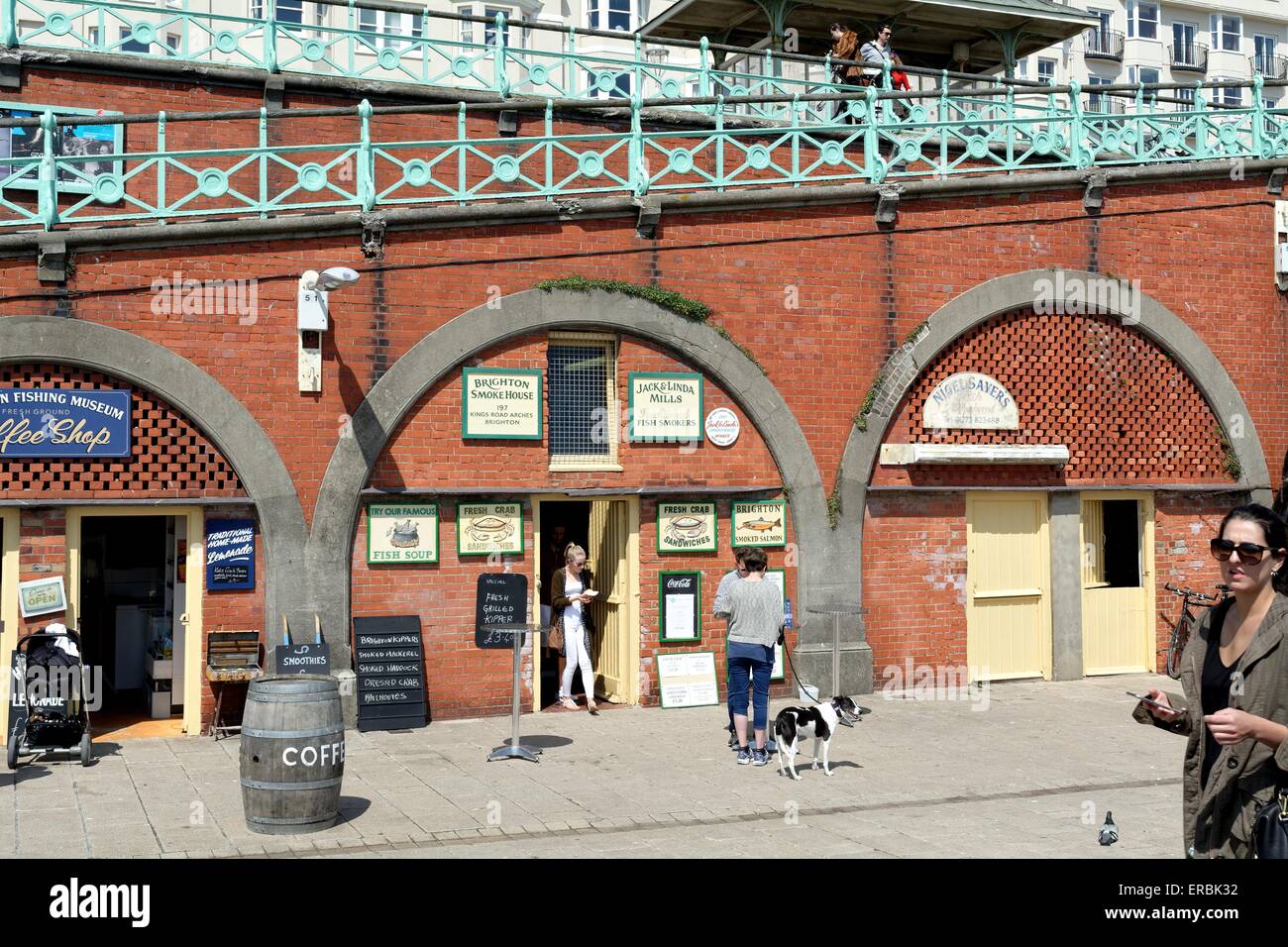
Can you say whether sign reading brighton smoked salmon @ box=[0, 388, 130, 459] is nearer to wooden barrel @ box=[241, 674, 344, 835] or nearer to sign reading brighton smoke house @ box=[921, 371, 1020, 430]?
wooden barrel @ box=[241, 674, 344, 835]

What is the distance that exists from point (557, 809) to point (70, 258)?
22.2 ft

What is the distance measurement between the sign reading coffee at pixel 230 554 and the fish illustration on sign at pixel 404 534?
4.35 feet

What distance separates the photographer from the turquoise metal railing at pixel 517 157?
12.5 metres

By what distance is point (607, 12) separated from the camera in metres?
39.5

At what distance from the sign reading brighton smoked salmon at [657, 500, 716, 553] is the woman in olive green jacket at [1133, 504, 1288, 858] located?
29.8ft

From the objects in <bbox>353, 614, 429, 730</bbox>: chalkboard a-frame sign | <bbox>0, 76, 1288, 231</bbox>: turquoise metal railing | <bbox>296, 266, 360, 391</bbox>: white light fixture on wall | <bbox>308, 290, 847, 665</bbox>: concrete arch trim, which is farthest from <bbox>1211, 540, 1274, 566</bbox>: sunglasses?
<bbox>0, 76, 1288, 231</bbox>: turquoise metal railing

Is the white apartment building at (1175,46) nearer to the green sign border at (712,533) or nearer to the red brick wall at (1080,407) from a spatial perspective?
the red brick wall at (1080,407)

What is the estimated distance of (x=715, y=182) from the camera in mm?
14438

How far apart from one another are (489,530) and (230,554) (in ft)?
8.32

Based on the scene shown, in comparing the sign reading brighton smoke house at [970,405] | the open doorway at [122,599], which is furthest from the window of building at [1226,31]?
the open doorway at [122,599]

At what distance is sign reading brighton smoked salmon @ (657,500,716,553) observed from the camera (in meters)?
14.0

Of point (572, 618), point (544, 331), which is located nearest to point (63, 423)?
point (544, 331)

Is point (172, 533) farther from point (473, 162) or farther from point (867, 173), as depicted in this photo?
point (867, 173)
